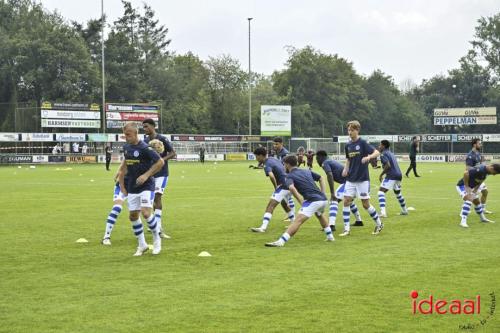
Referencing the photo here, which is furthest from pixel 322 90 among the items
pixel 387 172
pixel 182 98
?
pixel 387 172

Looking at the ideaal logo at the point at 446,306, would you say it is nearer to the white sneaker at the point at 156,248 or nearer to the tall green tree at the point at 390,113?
the white sneaker at the point at 156,248

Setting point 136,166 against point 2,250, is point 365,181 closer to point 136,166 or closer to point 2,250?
point 136,166

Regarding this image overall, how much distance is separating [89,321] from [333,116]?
335ft

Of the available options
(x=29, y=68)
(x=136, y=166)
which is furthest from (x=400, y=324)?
(x=29, y=68)

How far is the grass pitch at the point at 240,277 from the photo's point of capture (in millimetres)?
7203

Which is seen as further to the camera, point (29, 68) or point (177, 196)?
point (29, 68)

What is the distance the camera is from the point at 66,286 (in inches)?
350

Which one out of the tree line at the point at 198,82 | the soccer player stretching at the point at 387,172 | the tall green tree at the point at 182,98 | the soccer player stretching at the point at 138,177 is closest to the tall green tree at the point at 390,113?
the tree line at the point at 198,82

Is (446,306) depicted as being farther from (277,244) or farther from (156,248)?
(156,248)

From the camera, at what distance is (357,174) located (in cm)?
1404

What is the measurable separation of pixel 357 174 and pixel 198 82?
8747 centimetres

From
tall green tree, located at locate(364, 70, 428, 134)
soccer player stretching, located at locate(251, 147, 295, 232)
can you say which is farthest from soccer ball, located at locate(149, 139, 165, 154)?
tall green tree, located at locate(364, 70, 428, 134)

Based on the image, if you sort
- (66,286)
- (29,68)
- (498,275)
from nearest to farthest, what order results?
1. (66,286)
2. (498,275)
3. (29,68)

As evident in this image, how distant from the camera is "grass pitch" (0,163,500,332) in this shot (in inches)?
284
